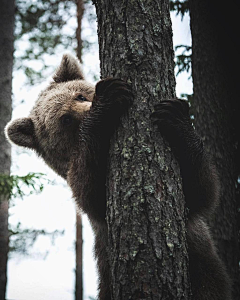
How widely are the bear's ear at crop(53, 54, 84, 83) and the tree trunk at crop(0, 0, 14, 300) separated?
2.07 meters

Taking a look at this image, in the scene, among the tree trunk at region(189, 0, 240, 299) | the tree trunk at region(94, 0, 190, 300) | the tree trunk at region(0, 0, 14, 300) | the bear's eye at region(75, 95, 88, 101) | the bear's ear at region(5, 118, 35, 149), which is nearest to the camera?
the tree trunk at region(94, 0, 190, 300)

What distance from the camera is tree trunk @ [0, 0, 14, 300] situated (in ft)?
19.8

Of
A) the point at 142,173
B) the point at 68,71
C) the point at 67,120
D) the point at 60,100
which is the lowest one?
the point at 142,173

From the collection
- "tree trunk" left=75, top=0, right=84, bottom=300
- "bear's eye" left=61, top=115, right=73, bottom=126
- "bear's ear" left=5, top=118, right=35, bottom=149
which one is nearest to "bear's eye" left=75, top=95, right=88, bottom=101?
"bear's eye" left=61, top=115, right=73, bottom=126

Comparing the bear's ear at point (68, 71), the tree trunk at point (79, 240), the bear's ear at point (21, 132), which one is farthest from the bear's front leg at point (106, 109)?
the tree trunk at point (79, 240)

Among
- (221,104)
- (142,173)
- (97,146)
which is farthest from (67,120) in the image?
(221,104)

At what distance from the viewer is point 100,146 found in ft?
10.3

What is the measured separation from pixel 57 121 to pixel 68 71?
1231 mm

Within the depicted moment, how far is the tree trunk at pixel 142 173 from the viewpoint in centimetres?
248

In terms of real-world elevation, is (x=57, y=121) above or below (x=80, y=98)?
below

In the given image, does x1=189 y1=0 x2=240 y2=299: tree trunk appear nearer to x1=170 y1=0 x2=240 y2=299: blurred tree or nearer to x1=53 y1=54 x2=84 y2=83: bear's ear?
x1=170 y1=0 x2=240 y2=299: blurred tree

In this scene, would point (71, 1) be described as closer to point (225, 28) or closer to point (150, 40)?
point (225, 28)

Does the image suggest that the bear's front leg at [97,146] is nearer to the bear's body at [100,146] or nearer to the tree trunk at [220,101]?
the bear's body at [100,146]

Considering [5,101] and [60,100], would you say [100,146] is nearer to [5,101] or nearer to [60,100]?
[60,100]
